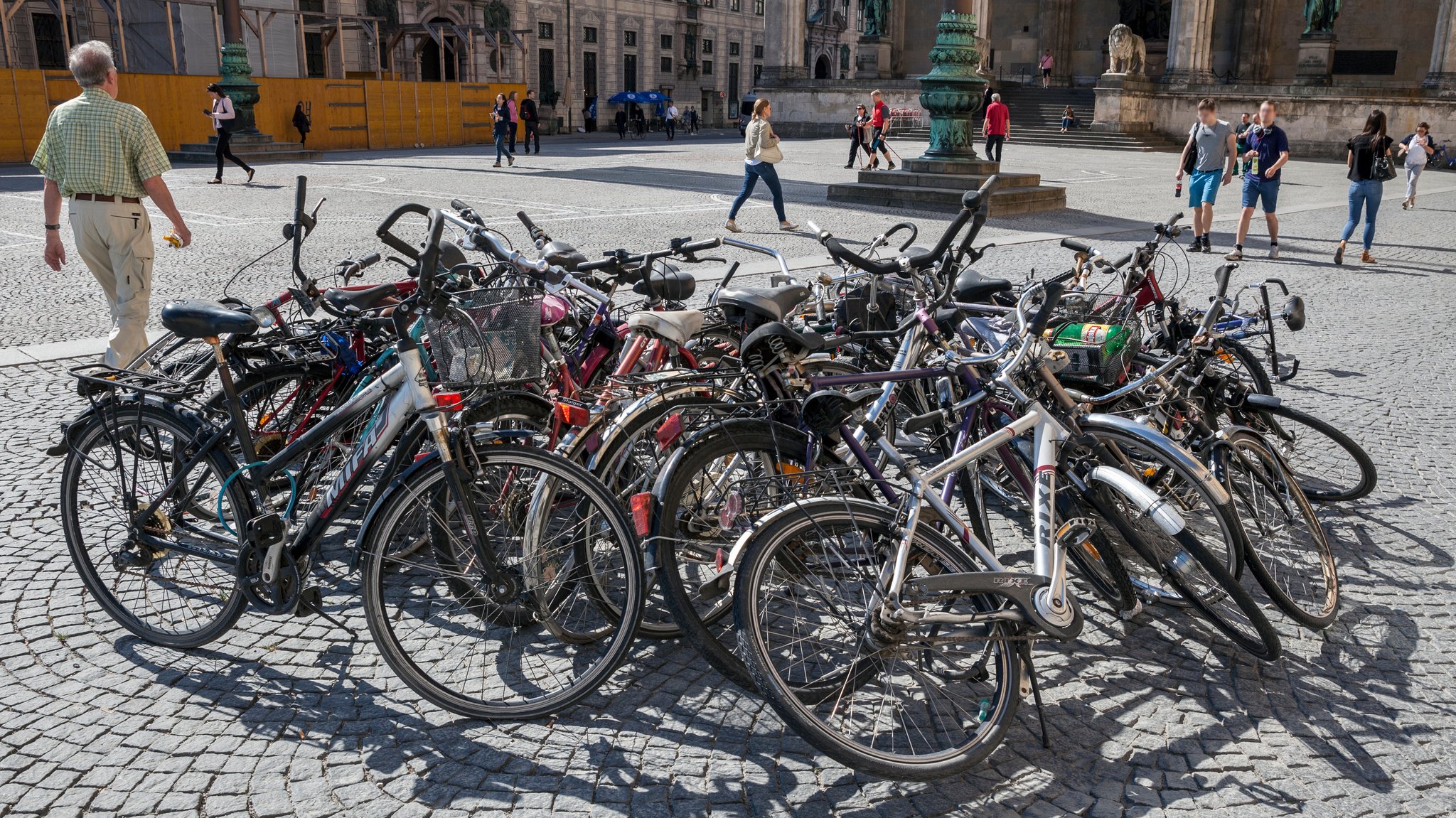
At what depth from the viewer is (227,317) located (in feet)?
11.1

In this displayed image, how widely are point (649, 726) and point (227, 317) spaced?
169 centimetres

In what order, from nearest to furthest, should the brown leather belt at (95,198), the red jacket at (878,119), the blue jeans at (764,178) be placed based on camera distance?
the brown leather belt at (95,198) → the blue jeans at (764,178) → the red jacket at (878,119)

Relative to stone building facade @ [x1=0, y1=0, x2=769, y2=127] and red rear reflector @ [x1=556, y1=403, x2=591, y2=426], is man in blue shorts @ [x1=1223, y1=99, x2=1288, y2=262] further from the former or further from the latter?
stone building facade @ [x1=0, y1=0, x2=769, y2=127]

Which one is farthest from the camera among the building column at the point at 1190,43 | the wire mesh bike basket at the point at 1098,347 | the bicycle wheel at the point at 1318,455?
the building column at the point at 1190,43

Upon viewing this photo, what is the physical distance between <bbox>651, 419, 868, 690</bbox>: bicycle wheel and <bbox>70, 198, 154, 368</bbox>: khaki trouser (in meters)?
3.86

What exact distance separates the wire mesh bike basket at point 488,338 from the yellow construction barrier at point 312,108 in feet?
84.2

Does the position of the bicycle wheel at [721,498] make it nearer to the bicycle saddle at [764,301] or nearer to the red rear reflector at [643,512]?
the red rear reflector at [643,512]

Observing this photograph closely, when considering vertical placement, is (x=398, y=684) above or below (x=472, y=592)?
below

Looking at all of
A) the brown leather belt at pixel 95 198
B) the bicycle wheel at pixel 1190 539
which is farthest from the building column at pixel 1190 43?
the bicycle wheel at pixel 1190 539

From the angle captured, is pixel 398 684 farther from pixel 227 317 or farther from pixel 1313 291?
pixel 1313 291

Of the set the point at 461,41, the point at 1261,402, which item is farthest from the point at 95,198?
the point at 461,41

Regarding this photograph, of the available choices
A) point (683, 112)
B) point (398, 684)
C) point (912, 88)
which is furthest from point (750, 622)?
point (683, 112)

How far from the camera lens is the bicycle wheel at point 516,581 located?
304 cm

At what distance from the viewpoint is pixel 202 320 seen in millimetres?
3359
